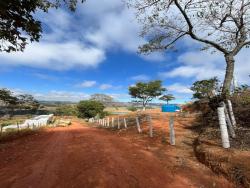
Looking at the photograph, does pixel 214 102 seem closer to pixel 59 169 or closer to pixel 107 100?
pixel 59 169

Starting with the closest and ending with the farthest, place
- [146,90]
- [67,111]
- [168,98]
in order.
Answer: [146,90]
[168,98]
[67,111]

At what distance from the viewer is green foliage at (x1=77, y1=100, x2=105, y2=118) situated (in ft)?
241

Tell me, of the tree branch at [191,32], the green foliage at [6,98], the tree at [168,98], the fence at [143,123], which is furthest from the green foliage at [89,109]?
the tree branch at [191,32]

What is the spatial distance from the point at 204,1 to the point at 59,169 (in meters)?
9.03

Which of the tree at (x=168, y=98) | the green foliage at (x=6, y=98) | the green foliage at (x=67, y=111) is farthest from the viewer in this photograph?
the green foliage at (x=67, y=111)

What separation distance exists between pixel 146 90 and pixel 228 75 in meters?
46.5

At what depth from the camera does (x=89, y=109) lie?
74.7 m

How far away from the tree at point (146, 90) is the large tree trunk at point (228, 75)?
4584cm

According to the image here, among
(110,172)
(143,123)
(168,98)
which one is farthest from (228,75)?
(168,98)

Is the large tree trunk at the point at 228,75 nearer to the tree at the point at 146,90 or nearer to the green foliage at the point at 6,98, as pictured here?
the green foliage at the point at 6,98

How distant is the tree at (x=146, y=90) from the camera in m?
56.5

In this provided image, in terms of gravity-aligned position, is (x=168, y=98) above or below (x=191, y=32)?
above

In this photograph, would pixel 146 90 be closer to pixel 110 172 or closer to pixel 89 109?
pixel 89 109

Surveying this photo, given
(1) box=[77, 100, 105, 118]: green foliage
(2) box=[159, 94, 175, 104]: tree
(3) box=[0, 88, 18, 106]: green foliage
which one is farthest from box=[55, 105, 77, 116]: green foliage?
(3) box=[0, 88, 18, 106]: green foliage
